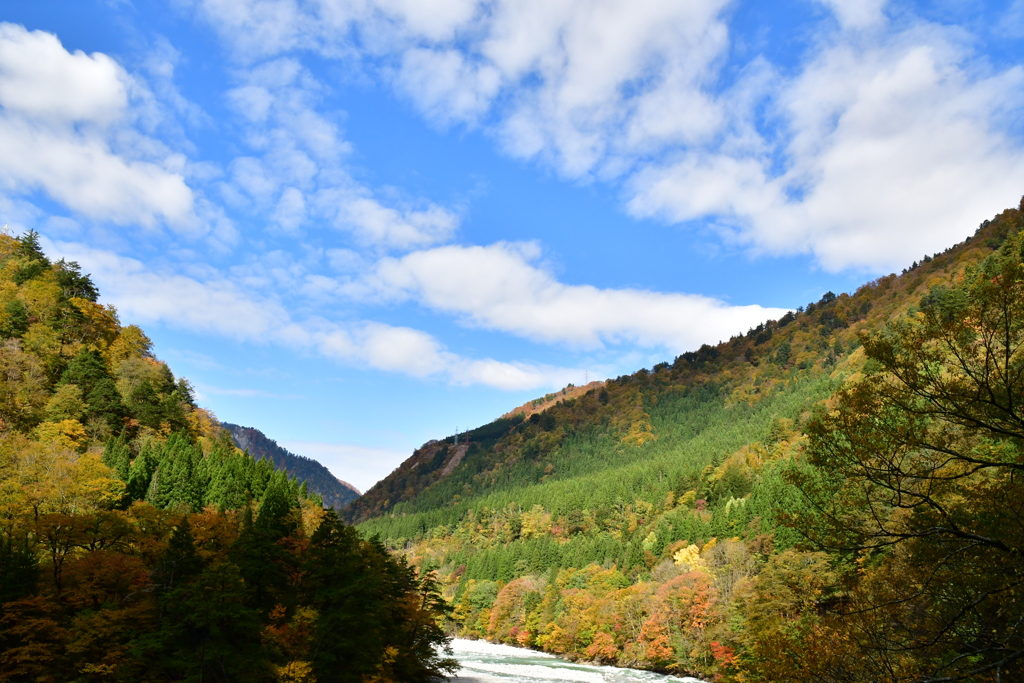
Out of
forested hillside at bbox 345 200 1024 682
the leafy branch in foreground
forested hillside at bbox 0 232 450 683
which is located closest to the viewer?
the leafy branch in foreground

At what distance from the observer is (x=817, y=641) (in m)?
35.8

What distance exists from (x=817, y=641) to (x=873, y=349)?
30.9m

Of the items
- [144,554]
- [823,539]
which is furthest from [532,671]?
[823,539]

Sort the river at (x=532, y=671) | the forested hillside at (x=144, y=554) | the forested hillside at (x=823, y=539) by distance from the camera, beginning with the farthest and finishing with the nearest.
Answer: the river at (x=532, y=671)
the forested hillside at (x=144, y=554)
the forested hillside at (x=823, y=539)

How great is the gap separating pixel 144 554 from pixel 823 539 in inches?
1756

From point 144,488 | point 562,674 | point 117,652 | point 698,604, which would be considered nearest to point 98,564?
point 117,652

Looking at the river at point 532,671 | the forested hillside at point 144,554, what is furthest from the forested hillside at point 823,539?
the forested hillside at point 144,554

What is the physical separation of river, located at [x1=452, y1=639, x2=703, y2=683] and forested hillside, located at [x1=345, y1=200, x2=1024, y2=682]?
3.20 m

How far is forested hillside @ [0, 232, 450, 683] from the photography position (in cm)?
3197

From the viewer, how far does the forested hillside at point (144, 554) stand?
31969mm

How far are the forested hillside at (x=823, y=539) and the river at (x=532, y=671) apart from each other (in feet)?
10.5

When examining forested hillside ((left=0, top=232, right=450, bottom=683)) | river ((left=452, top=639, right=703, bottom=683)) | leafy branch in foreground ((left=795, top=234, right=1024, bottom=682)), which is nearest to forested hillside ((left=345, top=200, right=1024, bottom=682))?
leafy branch in foreground ((left=795, top=234, right=1024, bottom=682))

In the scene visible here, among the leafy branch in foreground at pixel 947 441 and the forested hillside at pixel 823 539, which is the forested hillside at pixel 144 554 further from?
the leafy branch in foreground at pixel 947 441

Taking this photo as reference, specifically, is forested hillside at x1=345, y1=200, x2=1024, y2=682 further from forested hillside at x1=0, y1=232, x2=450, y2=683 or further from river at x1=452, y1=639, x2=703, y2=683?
forested hillside at x1=0, y1=232, x2=450, y2=683
